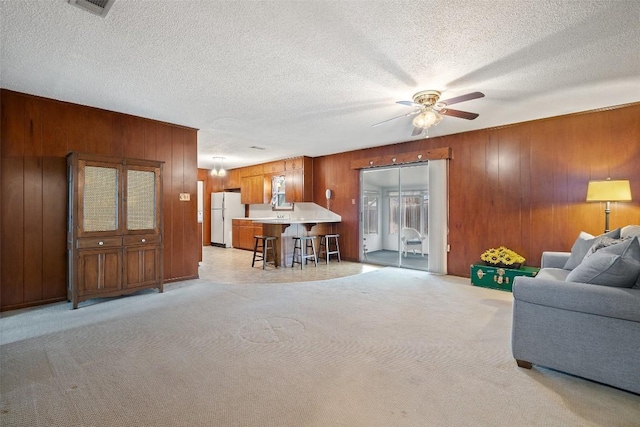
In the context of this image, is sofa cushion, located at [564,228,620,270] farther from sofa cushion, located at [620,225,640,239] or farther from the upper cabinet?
the upper cabinet

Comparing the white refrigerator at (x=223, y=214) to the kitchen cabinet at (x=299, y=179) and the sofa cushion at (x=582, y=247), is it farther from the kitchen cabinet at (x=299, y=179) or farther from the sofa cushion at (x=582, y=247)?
the sofa cushion at (x=582, y=247)

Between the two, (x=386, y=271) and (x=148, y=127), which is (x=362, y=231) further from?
(x=148, y=127)

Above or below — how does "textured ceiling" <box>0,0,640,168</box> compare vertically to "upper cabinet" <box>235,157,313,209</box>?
above

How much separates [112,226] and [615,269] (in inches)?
193

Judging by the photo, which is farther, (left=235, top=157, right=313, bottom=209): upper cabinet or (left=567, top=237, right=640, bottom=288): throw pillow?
(left=235, top=157, right=313, bottom=209): upper cabinet

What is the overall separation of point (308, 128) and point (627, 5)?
12.3ft

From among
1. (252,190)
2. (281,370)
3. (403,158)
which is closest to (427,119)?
(281,370)

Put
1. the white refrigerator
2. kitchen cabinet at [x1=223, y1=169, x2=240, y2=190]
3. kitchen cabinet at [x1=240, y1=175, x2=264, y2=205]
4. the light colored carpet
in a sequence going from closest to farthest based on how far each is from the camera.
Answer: the light colored carpet
kitchen cabinet at [x1=240, y1=175, x2=264, y2=205]
the white refrigerator
kitchen cabinet at [x1=223, y1=169, x2=240, y2=190]

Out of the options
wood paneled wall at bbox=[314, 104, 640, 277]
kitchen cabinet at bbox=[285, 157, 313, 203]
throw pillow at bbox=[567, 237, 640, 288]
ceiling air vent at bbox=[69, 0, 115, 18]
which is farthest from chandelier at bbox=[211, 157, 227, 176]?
throw pillow at bbox=[567, 237, 640, 288]

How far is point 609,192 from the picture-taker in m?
3.55

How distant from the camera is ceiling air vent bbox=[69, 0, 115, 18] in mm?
1984

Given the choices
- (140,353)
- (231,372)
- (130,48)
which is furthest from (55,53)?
(231,372)

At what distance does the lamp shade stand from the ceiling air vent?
16.6ft

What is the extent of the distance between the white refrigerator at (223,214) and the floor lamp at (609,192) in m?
8.39
